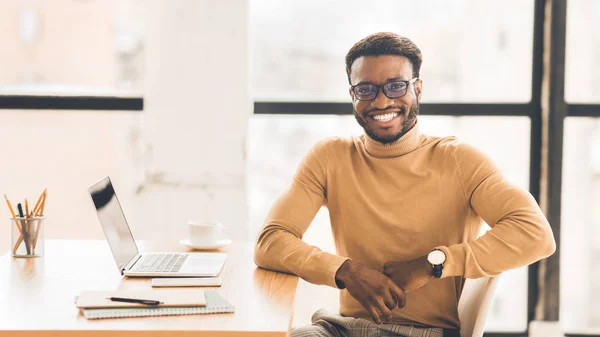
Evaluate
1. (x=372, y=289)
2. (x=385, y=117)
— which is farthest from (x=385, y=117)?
(x=372, y=289)

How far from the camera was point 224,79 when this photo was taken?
2.88 metres

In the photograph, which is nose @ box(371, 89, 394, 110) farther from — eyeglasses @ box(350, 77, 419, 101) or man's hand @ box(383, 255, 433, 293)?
man's hand @ box(383, 255, 433, 293)

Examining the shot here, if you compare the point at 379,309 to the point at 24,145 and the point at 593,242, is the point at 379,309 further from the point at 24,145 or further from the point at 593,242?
the point at 24,145

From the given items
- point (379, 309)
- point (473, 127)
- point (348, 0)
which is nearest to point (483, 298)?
point (379, 309)

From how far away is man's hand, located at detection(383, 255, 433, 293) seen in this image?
1930mm

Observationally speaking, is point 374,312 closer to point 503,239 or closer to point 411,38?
point 503,239

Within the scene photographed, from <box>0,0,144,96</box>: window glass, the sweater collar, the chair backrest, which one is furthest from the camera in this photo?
<box>0,0,144,96</box>: window glass

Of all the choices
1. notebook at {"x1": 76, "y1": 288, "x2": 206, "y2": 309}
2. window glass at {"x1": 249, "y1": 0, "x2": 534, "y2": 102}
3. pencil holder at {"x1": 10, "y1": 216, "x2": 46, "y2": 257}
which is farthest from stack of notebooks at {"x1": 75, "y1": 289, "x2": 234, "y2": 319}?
window glass at {"x1": 249, "y1": 0, "x2": 534, "y2": 102}

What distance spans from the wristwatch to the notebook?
2.13 feet

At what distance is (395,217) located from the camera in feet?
6.98

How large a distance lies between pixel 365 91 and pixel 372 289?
0.64 metres

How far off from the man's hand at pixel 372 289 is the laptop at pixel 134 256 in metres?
0.36

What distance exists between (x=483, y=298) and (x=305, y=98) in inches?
59.1

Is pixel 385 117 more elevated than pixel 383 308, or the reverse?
pixel 385 117
